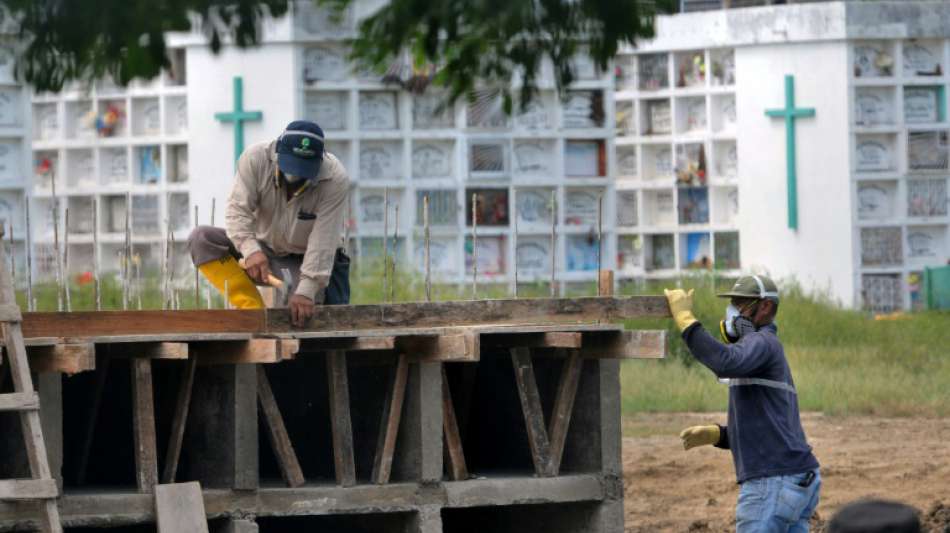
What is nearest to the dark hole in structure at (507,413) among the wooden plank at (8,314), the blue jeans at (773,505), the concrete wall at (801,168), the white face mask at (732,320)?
the white face mask at (732,320)

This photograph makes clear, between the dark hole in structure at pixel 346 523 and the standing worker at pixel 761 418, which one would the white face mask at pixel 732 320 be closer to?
the standing worker at pixel 761 418

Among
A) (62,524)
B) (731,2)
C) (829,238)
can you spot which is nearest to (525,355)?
(62,524)

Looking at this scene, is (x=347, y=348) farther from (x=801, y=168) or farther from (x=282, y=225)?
(x=801, y=168)

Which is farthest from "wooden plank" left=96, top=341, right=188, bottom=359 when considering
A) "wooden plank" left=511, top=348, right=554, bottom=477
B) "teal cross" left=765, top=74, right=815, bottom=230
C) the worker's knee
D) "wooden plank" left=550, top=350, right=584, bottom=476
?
"teal cross" left=765, top=74, right=815, bottom=230

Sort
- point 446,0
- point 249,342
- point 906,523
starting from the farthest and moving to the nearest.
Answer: point 249,342
point 446,0
point 906,523

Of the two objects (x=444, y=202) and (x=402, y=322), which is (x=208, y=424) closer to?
(x=402, y=322)

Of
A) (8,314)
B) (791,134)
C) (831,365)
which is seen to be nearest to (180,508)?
(8,314)

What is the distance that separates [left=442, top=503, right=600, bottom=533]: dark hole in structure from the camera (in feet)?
36.8

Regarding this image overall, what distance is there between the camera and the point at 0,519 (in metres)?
9.52

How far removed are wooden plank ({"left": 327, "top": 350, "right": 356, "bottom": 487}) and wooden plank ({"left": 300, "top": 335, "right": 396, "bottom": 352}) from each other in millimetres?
126

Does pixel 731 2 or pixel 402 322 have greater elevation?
pixel 731 2

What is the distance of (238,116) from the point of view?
74.3ft

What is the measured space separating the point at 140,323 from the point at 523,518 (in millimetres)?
2777

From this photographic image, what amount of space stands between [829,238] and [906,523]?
20.3 meters
